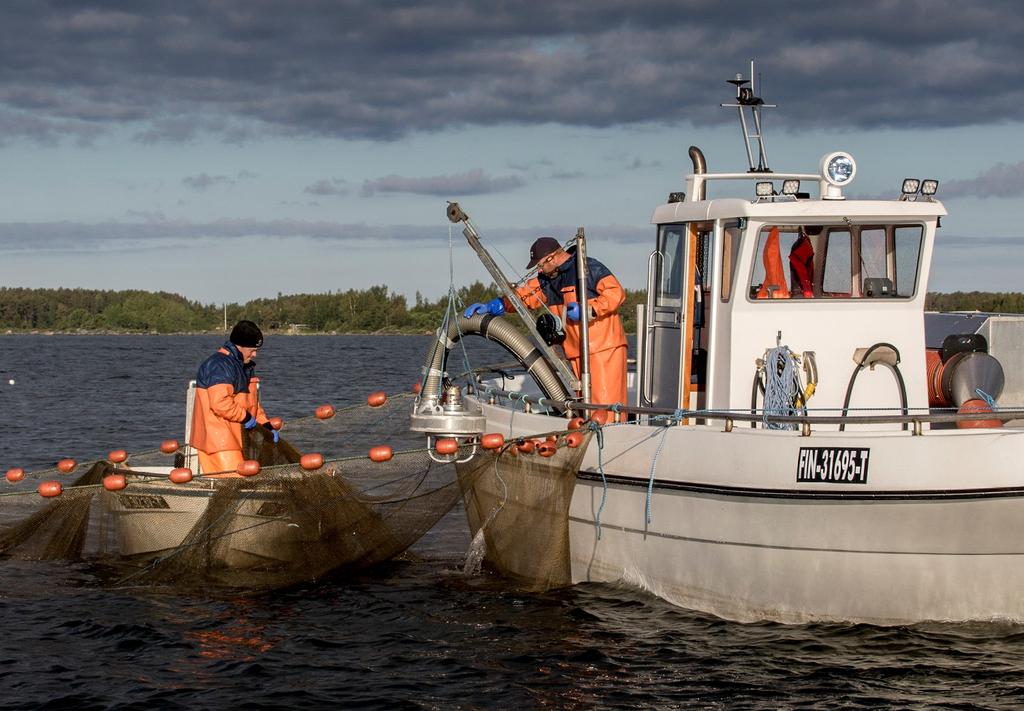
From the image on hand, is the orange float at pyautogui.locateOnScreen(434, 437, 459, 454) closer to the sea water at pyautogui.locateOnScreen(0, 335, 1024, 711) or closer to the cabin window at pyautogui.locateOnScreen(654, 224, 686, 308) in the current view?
the sea water at pyautogui.locateOnScreen(0, 335, 1024, 711)

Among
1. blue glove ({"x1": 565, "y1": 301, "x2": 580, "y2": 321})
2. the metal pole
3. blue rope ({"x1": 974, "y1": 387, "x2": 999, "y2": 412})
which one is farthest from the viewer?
blue glove ({"x1": 565, "y1": 301, "x2": 580, "y2": 321})

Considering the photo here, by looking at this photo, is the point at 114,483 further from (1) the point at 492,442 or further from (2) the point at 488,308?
(2) the point at 488,308

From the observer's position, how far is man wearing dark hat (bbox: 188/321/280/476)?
11.6m

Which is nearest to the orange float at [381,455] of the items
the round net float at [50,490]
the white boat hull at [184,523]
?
the white boat hull at [184,523]

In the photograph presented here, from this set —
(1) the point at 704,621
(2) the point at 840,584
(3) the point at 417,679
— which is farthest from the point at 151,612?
(2) the point at 840,584

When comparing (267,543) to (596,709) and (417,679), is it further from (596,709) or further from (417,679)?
(596,709)

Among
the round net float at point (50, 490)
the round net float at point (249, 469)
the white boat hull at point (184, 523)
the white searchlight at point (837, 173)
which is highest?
the white searchlight at point (837, 173)

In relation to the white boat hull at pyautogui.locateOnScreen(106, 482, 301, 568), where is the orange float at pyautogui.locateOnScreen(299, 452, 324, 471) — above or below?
above

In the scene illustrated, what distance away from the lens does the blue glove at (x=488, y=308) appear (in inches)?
459

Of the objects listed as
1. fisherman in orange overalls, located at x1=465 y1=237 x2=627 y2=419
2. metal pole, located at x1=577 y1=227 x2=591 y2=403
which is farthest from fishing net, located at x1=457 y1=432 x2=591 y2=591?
fisherman in orange overalls, located at x1=465 y1=237 x2=627 y2=419

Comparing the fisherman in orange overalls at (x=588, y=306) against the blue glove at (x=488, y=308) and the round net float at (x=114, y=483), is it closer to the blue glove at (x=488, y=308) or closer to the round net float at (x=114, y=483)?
the blue glove at (x=488, y=308)

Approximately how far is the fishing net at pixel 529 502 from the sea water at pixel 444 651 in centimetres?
26

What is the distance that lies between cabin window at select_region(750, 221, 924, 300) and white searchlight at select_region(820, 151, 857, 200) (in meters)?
0.27

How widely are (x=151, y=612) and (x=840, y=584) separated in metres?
5.31
